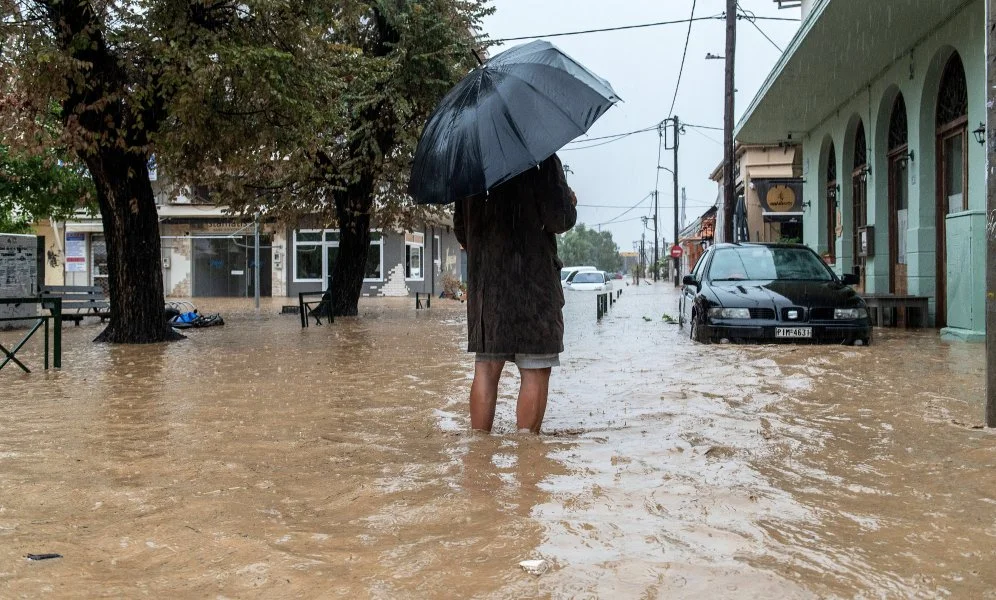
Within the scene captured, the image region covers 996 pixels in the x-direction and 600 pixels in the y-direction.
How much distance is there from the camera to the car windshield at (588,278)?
4475cm

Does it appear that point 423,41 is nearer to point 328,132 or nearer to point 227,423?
point 328,132

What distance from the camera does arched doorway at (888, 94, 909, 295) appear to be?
52.1ft

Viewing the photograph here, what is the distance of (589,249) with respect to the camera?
148250mm

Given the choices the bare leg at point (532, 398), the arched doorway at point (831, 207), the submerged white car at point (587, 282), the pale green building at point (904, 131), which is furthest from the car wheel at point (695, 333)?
the submerged white car at point (587, 282)

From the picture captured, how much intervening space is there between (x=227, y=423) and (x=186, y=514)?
236 centimetres

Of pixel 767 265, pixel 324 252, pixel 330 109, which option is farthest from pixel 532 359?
pixel 324 252

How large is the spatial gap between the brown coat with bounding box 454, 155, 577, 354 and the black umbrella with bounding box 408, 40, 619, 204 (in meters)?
0.24

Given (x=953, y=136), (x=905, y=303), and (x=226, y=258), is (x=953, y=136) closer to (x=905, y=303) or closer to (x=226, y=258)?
(x=905, y=303)

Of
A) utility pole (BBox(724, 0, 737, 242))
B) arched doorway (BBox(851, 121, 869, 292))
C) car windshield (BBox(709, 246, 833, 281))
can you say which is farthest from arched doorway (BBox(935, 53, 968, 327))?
utility pole (BBox(724, 0, 737, 242))

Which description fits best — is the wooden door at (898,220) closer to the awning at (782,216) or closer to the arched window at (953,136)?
the arched window at (953,136)

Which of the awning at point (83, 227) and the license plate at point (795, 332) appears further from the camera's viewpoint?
the awning at point (83, 227)

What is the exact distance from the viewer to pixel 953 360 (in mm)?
9180

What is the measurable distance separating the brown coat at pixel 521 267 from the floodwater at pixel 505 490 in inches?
24.2

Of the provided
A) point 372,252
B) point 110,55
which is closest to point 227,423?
point 110,55
